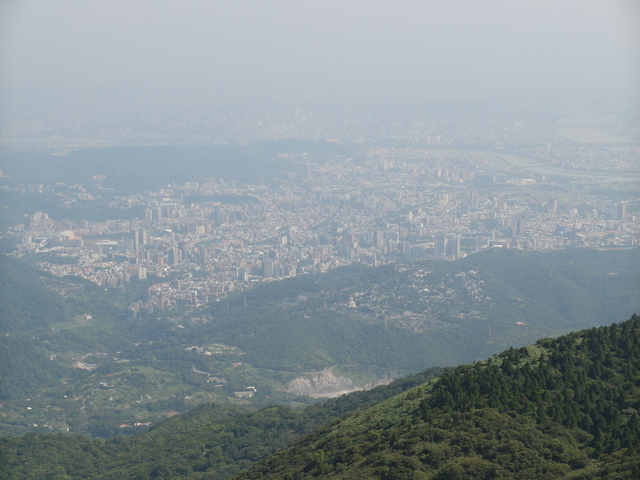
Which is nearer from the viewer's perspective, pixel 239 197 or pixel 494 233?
pixel 494 233

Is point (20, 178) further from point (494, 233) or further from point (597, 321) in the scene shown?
point (597, 321)

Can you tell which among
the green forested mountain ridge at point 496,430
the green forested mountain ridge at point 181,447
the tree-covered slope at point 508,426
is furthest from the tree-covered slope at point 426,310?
the tree-covered slope at point 508,426

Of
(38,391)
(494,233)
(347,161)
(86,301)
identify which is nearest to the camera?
(38,391)

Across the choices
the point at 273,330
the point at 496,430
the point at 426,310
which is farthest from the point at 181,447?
the point at 426,310

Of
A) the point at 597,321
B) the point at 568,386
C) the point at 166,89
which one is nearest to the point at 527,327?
the point at 597,321

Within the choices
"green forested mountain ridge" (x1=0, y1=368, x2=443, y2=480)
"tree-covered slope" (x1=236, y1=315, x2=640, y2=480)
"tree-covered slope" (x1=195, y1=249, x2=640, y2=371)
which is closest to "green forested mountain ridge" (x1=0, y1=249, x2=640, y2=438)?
"tree-covered slope" (x1=195, y1=249, x2=640, y2=371)

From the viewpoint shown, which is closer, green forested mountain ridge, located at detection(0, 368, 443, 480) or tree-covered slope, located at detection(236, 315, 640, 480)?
tree-covered slope, located at detection(236, 315, 640, 480)

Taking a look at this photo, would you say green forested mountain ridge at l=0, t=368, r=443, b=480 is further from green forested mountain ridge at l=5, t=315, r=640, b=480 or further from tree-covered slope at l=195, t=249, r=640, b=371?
tree-covered slope at l=195, t=249, r=640, b=371

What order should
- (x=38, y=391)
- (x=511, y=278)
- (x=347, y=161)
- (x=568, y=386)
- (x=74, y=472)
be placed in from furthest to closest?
(x=347, y=161)
(x=511, y=278)
(x=38, y=391)
(x=74, y=472)
(x=568, y=386)
